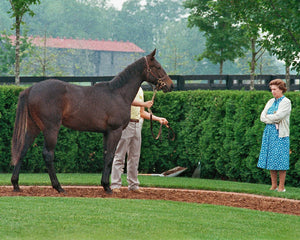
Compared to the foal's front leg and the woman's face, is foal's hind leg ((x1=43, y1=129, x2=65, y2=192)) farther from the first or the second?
the woman's face

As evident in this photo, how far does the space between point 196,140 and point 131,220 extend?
6594 mm

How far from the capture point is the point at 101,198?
8.34 m

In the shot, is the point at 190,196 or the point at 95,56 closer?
the point at 190,196

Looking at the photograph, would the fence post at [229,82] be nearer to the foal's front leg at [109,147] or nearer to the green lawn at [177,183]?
the green lawn at [177,183]

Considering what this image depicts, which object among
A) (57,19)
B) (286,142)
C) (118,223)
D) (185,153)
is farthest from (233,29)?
(57,19)

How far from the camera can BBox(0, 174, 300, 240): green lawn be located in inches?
232

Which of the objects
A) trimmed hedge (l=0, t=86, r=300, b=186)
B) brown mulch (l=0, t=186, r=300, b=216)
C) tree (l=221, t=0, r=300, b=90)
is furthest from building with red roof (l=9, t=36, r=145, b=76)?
brown mulch (l=0, t=186, r=300, b=216)

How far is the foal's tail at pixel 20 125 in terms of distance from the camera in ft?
27.8

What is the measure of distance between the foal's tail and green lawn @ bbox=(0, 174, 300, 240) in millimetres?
900

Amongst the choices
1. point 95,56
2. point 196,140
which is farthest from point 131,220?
point 95,56

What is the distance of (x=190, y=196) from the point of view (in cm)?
918

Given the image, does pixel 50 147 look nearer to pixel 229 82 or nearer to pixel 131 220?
pixel 131 220

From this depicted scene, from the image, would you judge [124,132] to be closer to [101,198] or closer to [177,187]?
[101,198]

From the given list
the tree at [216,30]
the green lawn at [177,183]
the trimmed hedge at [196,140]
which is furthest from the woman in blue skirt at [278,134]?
the tree at [216,30]
